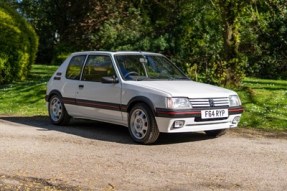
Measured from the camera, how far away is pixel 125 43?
25.1 m

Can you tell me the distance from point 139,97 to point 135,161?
1533mm

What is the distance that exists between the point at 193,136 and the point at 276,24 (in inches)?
672

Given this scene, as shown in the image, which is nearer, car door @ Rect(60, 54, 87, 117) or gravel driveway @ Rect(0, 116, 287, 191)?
gravel driveway @ Rect(0, 116, 287, 191)

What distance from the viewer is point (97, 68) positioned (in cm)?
920

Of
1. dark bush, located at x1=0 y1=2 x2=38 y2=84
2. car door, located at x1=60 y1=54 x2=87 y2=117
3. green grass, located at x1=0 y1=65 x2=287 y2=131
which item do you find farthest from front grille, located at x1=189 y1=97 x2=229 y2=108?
dark bush, located at x1=0 y1=2 x2=38 y2=84

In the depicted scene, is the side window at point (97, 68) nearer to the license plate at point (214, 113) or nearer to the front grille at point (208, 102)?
the front grille at point (208, 102)

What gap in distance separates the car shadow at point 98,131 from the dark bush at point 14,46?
22.5 feet

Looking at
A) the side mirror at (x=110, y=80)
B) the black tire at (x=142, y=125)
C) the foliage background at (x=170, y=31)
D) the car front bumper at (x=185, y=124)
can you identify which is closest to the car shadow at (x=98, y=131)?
the black tire at (x=142, y=125)

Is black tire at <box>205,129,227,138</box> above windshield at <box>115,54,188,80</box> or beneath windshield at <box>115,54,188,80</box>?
beneath

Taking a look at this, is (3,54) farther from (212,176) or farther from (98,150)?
(212,176)

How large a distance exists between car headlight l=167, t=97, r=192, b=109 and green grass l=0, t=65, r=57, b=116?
5.50 metres

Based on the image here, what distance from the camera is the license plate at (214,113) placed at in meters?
7.78

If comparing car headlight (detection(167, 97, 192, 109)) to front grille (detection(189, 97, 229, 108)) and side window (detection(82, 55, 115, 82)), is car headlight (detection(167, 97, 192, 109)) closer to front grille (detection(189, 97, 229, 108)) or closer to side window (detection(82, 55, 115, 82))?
front grille (detection(189, 97, 229, 108))

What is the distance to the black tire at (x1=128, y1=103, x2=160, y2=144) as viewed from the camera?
779 centimetres
